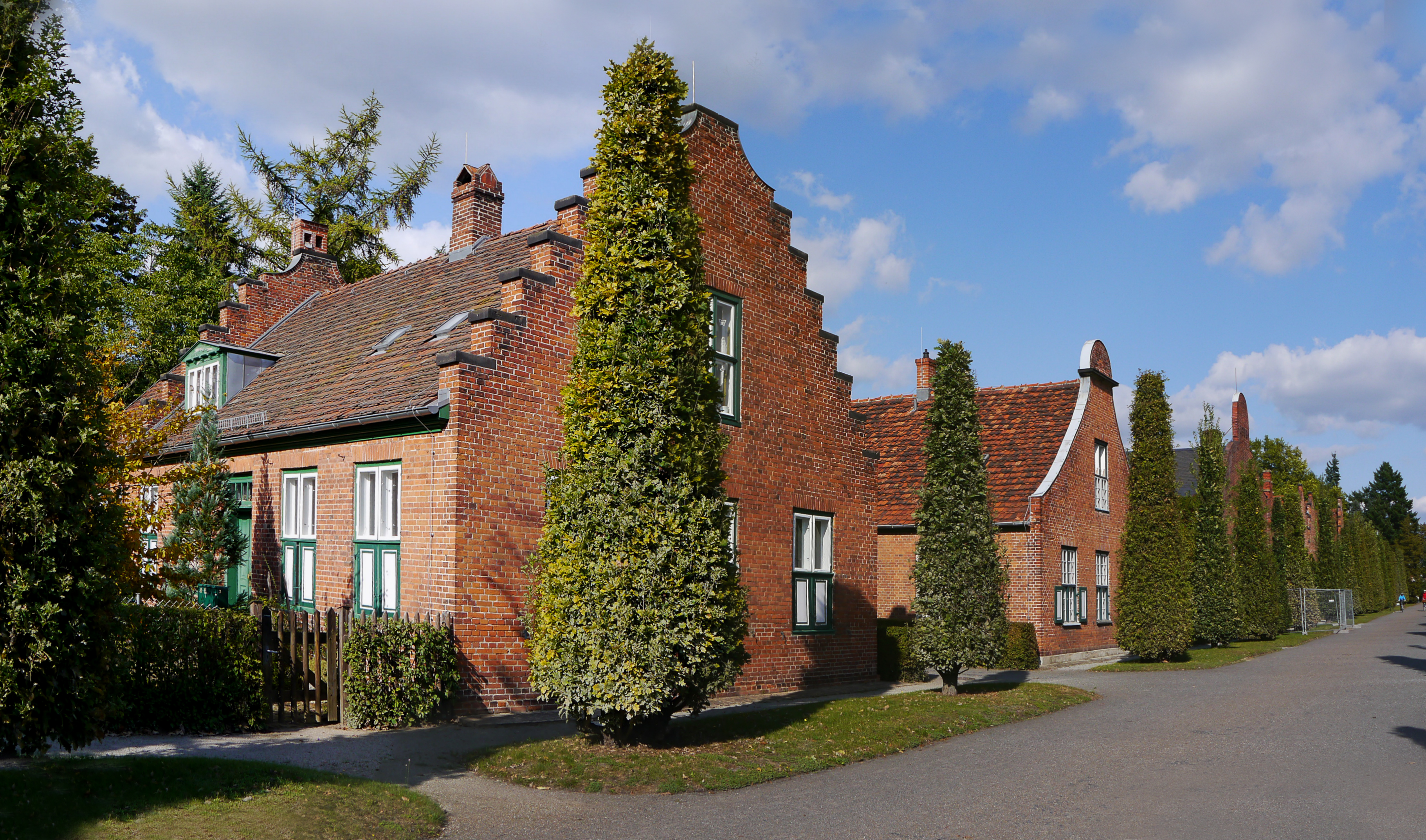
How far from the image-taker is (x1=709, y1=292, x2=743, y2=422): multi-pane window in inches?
633

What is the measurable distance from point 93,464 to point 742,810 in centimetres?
571

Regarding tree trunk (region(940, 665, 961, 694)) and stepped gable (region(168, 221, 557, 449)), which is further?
tree trunk (region(940, 665, 961, 694))

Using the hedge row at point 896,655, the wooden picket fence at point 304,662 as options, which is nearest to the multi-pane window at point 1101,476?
the hedge row at point 896,655

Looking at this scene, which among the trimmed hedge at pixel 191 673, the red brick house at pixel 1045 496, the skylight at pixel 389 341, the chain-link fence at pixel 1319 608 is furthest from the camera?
the chain-link fence at pixel 1319 608

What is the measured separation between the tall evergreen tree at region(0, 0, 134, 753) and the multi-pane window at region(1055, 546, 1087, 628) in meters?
21.6

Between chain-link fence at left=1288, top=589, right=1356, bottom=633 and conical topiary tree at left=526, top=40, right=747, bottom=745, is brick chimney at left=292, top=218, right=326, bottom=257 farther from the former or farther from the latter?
chain-link fence at left=1288, top=589, right=1356, bottom=633

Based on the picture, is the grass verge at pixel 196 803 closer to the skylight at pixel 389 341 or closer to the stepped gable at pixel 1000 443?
the skylight at pixel 389 341

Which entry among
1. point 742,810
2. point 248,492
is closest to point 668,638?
point 742,810

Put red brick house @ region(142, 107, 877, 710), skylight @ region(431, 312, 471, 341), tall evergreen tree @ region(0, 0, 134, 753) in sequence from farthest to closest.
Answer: skylight @ region(431, 312, 471, 341), red brick house @ region(142, 107, 877, 710), tall evergreen tree @ region(0, 0, 134, 753)

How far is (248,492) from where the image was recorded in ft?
57.4

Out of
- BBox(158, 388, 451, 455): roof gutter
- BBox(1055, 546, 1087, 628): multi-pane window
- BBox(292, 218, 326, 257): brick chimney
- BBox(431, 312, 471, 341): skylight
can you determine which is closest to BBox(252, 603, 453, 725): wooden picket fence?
BBox(158, 388, 451, 455): roof gutter

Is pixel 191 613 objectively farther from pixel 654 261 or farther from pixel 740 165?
pixel 740 165

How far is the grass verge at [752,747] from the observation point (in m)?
9.38

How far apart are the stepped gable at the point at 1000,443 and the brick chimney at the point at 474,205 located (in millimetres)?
11327
